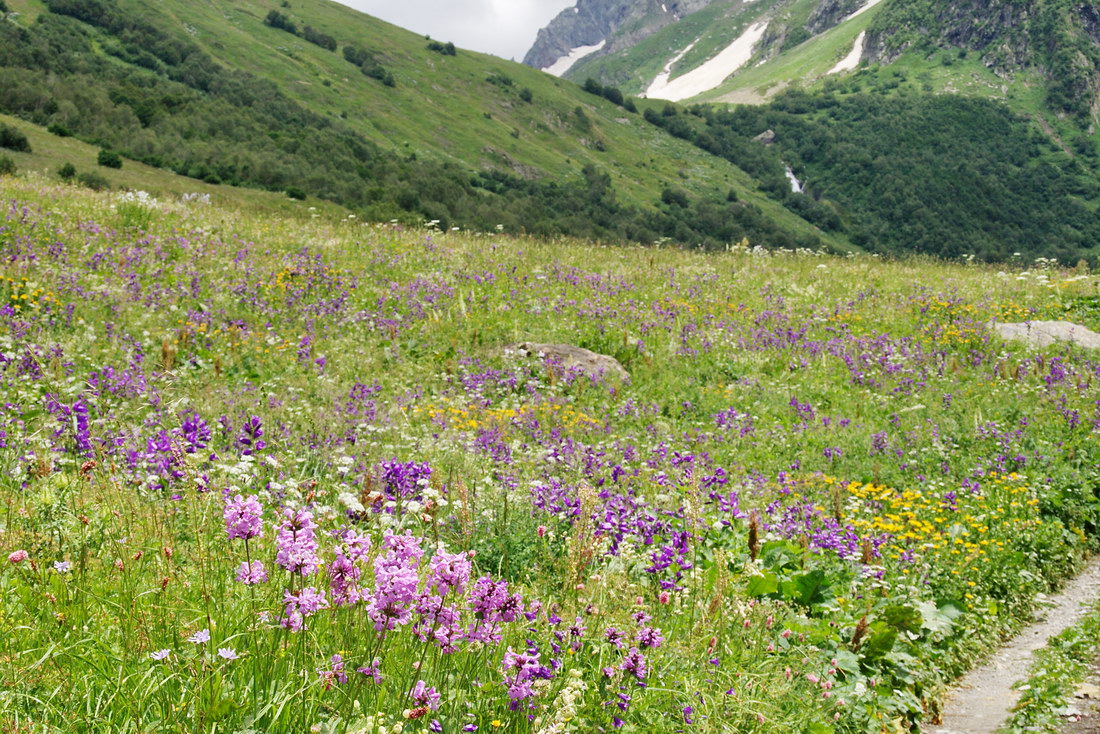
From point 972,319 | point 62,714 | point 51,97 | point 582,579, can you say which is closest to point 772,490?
point 582,579

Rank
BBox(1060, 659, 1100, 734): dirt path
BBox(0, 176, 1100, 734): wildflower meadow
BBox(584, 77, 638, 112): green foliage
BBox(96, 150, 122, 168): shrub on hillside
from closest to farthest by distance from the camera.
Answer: BBox(0, 176, 1100, 734): wildflower meadow, BBox(1060, 659, 1100, 734): dirt path, BBox(96, 150, 122, 168): shrub on hillside, BBox(584, 77, 638, 112): green foliage

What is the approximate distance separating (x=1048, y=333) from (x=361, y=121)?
3044 inches

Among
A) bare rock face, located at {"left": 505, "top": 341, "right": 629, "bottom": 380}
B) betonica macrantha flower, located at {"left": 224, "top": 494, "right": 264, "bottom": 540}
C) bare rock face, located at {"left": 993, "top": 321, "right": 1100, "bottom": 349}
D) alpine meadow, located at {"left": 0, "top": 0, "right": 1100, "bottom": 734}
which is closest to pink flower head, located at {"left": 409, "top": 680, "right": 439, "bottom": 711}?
alpine meadow, located at {"left": 0, "top": 0, "right": 1100, "bottom": 734}

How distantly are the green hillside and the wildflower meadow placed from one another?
13.5 m

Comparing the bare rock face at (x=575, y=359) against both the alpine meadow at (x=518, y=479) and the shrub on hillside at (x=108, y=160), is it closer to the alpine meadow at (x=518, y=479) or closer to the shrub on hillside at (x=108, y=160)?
the alpine meadow at (x=518, y=479)

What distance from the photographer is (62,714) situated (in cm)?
240

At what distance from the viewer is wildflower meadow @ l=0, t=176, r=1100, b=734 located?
2732mm

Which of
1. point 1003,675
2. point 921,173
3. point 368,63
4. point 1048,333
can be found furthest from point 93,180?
point 921,173

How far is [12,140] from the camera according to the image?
93.0ft

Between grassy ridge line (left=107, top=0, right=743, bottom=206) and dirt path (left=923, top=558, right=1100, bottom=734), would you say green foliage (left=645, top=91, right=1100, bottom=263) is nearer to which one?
grassy ridge line (left=107, top=0, right=743, bottom=206)

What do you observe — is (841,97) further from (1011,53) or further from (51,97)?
(51,97)

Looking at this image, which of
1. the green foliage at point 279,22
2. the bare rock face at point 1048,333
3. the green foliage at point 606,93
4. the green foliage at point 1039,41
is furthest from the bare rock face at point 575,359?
the green foliage at point 1039,41

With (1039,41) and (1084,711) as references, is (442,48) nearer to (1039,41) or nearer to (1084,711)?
(1084,711)

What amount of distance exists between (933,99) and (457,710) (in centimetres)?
19873
